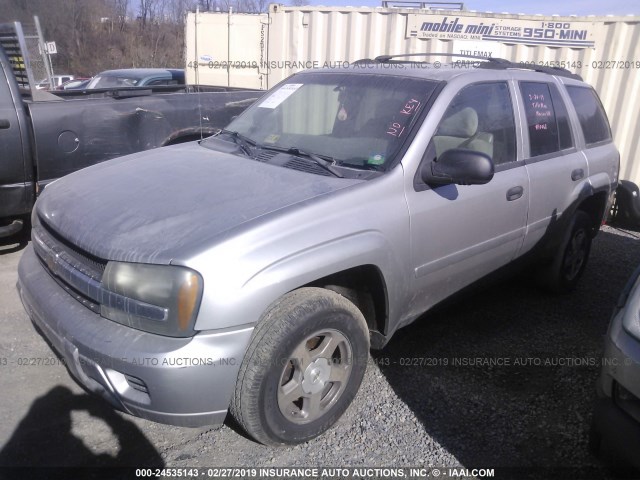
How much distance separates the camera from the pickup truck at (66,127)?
14.5 ft

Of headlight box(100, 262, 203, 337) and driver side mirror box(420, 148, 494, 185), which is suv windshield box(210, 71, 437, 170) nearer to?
driver side mirror box(420, 148, 494, 185)

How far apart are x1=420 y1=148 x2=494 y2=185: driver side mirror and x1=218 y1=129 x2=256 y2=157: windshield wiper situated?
1098 mm

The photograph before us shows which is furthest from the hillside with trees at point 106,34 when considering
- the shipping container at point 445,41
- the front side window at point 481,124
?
the front side window at point 481,124

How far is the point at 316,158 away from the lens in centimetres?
300

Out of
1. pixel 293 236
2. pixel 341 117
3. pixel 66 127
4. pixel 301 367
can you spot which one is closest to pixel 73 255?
pixel 293 236

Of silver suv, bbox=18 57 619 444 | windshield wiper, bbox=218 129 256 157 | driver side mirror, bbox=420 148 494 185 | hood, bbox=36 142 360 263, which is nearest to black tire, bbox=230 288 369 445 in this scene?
silver suv, bbox=18 57 619 444

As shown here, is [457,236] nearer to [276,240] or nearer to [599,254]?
[276,240]

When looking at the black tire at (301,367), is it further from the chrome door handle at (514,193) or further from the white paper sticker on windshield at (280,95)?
the white paper sticker on windshield at (280,95)

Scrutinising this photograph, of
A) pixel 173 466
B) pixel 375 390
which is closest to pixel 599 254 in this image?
pixel 375 390

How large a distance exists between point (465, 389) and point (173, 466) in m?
1.71

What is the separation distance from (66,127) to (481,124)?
350cm

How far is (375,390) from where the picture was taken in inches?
124

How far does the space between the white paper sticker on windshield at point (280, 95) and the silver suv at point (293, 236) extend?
16 millimetres

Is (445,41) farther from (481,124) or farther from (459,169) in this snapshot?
(459,169)
